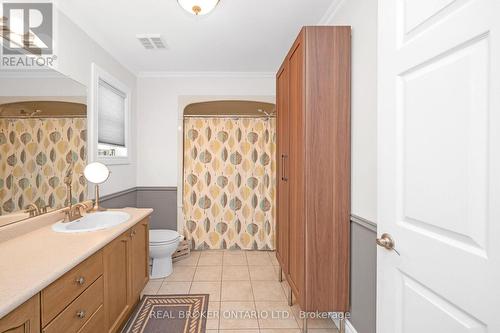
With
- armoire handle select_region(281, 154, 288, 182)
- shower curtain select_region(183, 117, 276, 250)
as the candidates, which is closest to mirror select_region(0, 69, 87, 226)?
shower curtain select_region(183, 117, 276, 250)

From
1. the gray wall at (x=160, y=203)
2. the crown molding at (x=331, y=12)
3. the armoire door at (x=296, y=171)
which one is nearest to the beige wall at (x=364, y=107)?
the crown molding at (x=331, y=12)

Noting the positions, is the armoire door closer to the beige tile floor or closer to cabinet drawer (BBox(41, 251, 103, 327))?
the beige tile floor

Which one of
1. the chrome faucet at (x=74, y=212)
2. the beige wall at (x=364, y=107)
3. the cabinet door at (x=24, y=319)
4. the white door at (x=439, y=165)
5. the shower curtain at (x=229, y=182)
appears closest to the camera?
the white door at (x=439, y=165)

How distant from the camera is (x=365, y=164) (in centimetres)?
160

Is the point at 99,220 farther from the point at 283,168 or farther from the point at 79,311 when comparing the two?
the point at 283,168

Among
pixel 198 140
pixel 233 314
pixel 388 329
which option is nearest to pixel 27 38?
pixel 198 140

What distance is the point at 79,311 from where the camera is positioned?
52.2 inches

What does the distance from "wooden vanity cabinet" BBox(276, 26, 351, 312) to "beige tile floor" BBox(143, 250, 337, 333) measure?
50 centimetres

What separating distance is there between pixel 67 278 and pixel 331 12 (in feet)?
8.05

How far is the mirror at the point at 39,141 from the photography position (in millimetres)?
1539

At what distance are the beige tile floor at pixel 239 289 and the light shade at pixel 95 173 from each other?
120 cm

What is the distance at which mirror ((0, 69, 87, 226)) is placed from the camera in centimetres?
154

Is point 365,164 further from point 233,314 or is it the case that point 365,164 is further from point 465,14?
point 233,314

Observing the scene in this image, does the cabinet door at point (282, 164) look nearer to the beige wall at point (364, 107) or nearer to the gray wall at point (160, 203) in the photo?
the beige wall at point (364, 107)
